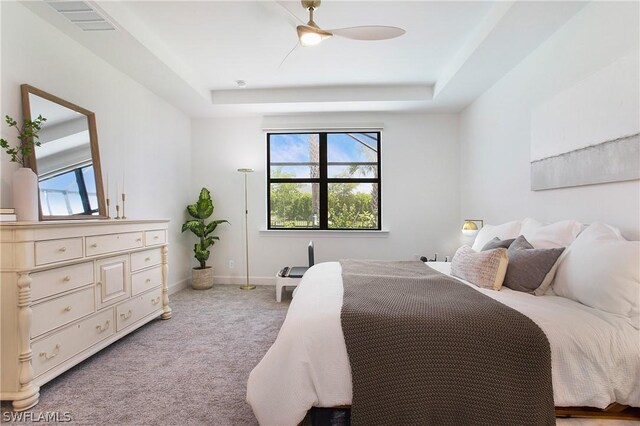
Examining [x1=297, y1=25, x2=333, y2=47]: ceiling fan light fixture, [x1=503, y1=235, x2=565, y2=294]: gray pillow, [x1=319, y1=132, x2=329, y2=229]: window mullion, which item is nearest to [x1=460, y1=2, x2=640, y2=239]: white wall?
[x1=503, y1=235, x2=565, y2=294]: gray pillow

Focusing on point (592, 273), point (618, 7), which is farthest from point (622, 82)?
point (592, 273)

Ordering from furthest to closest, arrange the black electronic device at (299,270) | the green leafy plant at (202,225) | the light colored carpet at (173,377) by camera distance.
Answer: the green leafy plant at (202,225)
the black electronic device at (299,270)
the light colored carpet at (173,377)

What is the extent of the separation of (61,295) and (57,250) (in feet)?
0.96

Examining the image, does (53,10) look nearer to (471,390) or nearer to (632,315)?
(471,390)

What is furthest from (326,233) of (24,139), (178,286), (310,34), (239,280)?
(24,139)

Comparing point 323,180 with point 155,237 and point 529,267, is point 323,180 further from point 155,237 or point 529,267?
point 529,267

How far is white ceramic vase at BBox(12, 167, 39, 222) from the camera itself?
6.31 feet

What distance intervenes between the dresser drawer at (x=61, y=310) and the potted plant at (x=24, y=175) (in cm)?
56

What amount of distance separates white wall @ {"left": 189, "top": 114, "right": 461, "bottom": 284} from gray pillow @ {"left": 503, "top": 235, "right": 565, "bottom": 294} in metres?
2.42

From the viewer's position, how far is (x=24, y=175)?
1941mm

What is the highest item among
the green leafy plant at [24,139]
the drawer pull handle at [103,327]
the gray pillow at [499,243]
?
the green leafy plant at [24,139]

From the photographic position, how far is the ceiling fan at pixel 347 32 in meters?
2.04

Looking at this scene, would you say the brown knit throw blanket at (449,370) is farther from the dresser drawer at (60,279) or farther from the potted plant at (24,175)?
the potted plant at (24,175)

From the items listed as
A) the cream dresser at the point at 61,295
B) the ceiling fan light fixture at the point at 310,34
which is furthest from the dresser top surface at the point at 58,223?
the ceiling fan light fixture at the point at 310,34
